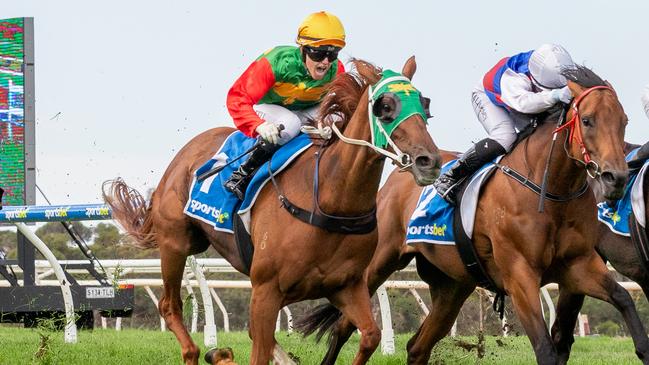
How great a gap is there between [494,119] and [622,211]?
109 cm

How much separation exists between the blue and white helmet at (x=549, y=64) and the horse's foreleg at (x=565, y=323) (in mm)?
1192

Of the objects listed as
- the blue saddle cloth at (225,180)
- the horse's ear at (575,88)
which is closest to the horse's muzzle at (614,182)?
the horse's ear at (575,88)

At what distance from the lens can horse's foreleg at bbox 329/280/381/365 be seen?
19.7 feet

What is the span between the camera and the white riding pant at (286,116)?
21.5ft

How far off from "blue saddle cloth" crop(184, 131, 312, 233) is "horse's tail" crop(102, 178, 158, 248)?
2.58ft

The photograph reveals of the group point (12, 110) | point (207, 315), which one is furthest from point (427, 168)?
point (12, 110)

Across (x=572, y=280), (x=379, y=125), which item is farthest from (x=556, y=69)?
(x=379, y=125)

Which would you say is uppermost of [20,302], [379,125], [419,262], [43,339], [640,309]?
[379,125]

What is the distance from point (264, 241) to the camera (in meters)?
6.13

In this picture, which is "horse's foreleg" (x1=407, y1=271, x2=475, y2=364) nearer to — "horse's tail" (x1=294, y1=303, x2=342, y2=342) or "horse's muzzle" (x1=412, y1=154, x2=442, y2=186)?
"horse's tail" (x1=294, y1=303, x2=342, y2=342)

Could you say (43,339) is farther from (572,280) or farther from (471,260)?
(572,280)

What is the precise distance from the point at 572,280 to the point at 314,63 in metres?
1.77

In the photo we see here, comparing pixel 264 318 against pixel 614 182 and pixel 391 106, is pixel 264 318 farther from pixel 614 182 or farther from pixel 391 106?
pixel 614 182

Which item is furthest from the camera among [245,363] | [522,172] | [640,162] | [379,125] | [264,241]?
[245,363]
